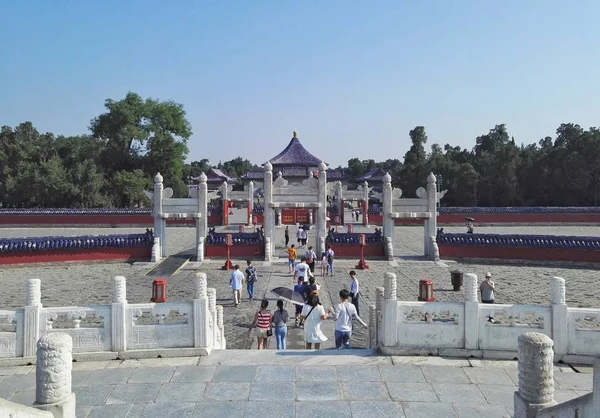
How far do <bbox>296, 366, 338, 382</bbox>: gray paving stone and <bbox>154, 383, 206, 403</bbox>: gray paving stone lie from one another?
145 centimetres

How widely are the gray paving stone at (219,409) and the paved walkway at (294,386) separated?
1cm

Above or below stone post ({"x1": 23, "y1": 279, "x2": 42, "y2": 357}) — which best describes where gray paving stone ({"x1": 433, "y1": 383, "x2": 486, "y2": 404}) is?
below

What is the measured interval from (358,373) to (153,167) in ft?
157

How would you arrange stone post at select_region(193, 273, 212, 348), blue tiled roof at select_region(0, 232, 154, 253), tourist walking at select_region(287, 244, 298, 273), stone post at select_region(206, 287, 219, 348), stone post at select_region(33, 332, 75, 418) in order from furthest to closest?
blue tiled roof at select_region(0, 232, 154, 253) < tourist walking at select_region(287, 244, 298, 273) < stone post at select_region(206, 287, 219, 348) < stone post at select_region(193, 273, 212, 348) < stone post at select_region(33, 332, 75, 418)

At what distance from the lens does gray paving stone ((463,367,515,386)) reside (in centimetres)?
704

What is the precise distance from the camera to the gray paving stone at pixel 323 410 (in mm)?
5910

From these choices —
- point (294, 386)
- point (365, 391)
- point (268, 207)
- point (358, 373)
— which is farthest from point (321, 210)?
point (365, 391)

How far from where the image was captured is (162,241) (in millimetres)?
22344

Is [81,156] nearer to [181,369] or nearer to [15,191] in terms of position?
[15,191]

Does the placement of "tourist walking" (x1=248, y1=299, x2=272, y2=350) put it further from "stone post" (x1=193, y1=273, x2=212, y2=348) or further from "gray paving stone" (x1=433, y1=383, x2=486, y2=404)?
"gray paving stone" (x1=433, y1=383, x2=486, y2=404)

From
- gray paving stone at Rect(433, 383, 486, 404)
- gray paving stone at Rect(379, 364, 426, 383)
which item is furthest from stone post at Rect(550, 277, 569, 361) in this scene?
gray paving stone at Rect(379, 364, 426, 383)

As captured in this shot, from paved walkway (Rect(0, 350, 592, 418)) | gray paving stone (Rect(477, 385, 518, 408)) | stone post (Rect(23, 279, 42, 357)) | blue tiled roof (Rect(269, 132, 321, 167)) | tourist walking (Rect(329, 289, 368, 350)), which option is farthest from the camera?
blue tiled roof (Rect(269, 132, 321, 167))

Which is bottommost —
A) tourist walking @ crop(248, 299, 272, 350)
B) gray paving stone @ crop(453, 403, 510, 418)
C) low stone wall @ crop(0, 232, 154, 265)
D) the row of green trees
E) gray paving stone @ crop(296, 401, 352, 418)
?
gray paving stone @ crop(453, 403, 510, 418)

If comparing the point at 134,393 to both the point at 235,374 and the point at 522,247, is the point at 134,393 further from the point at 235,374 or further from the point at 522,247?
Result: the point at 522,247
